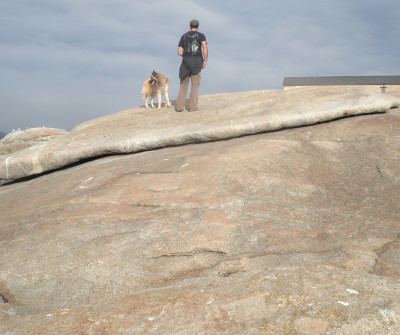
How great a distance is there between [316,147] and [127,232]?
3374 millimetres

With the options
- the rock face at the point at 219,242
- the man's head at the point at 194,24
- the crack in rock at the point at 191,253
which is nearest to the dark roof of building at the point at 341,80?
the man's head at the point at 194,24

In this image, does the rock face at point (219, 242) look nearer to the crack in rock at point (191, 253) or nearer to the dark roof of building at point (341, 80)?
the crack in rock at point (191, 253)

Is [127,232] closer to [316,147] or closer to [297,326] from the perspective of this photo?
[297,326]

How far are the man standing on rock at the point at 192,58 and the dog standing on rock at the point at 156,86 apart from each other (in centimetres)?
103

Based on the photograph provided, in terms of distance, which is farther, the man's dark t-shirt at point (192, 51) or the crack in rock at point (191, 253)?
the man's dark t-shirt at point (192, 51)

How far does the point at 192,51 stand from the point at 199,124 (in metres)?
2.26

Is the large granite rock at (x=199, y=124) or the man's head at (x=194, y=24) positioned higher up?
the man's head at (x=194, y=24)

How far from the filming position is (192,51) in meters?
9.78

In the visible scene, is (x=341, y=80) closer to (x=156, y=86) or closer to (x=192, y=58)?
(x=156, y=86)

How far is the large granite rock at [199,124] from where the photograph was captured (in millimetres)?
7961

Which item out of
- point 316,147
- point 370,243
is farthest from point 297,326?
point 316,147

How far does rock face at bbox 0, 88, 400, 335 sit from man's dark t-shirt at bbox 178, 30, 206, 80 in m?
3.23

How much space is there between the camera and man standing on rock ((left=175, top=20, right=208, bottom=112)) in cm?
977

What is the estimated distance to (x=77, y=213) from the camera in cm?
507
